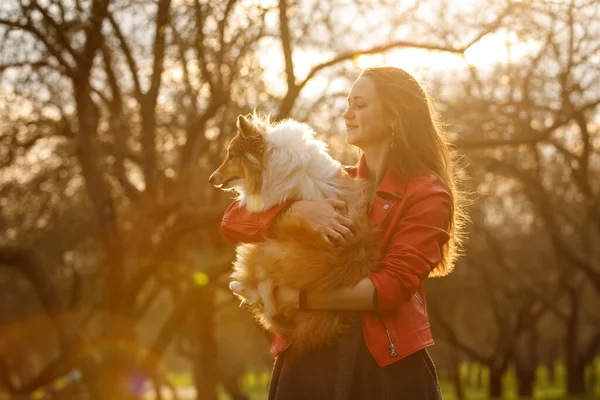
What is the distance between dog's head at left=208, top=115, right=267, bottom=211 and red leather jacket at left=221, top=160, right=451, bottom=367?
806 mm

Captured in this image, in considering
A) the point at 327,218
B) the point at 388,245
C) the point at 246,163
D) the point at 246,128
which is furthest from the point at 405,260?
the point at 246,128

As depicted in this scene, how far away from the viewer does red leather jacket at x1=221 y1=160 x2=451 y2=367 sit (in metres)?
3.04

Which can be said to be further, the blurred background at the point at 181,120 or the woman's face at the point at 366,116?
the blurred background at the point at 181,120

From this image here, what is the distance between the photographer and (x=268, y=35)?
11312 millimetres

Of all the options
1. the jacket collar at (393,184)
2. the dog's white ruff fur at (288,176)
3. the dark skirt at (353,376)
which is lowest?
the dark skirt at (353,376)

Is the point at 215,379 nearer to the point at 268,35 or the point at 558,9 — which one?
the point at 268,35

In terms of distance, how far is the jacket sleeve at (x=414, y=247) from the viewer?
3.03 m

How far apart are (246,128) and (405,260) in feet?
4.61

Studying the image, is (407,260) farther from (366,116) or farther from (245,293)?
(245,293)

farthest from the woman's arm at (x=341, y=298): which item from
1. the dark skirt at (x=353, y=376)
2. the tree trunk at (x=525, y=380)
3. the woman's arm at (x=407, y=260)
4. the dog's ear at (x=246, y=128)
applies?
the tree trunk at (x=525, y=380)

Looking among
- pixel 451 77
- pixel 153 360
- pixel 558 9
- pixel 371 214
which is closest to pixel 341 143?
pixel 451 77

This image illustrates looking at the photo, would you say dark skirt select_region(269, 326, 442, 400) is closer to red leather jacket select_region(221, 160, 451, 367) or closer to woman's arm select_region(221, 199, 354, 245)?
red leather jacket select_region(221, 160, 451, 367)

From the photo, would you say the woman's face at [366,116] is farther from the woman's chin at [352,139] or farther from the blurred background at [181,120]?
the blurred background at [181,120]

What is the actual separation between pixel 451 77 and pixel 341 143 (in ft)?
8.75
